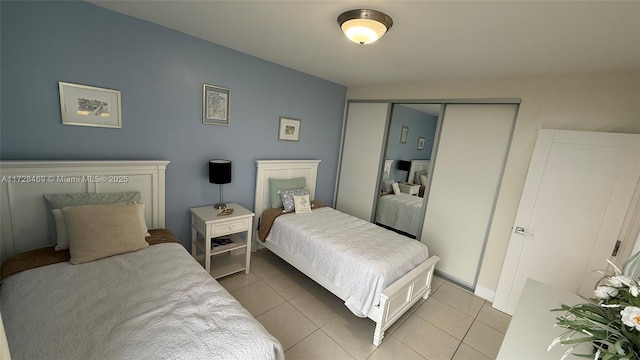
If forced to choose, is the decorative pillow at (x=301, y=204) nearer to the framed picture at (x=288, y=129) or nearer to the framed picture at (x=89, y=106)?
the framed picture at (x=288, y=129)

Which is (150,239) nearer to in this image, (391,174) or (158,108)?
(158,108)

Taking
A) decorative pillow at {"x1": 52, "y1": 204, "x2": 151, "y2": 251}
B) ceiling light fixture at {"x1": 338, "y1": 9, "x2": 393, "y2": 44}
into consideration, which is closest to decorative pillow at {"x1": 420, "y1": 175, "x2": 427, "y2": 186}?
ceiling light fixture at {"x1": 338, "y1": 9, "x2": 393, "y2": 44}

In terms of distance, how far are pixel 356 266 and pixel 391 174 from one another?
81.5 inches

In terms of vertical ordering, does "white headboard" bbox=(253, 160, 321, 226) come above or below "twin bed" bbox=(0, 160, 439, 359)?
above

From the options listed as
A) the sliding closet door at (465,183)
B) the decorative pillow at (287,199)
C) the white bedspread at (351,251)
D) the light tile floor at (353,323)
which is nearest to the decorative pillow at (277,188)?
the decorative pillow at (287,199)

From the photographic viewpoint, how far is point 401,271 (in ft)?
7.54

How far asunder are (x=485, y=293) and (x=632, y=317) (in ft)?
7.92

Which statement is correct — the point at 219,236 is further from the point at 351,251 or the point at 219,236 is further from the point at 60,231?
the point at 351,251

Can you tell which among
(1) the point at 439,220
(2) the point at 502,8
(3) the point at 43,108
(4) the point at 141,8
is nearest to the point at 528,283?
(1) the point at 439,220

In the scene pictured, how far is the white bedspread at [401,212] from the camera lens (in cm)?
361

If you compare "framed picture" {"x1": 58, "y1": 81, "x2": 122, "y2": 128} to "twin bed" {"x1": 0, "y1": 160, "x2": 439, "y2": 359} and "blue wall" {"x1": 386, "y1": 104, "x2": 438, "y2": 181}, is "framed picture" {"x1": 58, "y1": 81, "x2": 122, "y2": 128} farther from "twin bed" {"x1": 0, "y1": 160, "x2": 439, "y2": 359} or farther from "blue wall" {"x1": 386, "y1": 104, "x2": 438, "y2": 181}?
Result: "blue wall" {"x1": 386, "y1": 104, "x2": 438, "y2": 181}

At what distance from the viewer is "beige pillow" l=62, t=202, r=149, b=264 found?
5.66 ft

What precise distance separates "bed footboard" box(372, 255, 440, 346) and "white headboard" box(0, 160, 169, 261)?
2.42 metres

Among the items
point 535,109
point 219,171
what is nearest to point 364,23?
point 219,171
